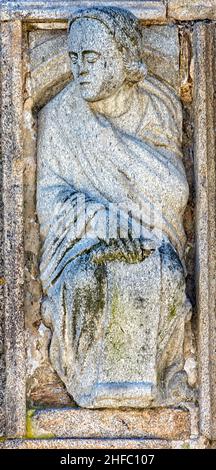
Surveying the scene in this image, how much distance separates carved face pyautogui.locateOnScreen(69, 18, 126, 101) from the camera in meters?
11.9

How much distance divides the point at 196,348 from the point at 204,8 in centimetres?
188

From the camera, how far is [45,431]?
470 inches

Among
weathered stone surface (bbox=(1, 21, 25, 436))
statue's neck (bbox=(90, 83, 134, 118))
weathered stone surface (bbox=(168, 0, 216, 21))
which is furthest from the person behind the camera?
weathered stone surface (bbox=(168, 0, 216, 21))

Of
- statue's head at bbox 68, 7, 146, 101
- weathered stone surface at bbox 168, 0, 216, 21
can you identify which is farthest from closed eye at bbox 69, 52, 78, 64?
weathered stone surface at bbox 168, 0, 216, 21

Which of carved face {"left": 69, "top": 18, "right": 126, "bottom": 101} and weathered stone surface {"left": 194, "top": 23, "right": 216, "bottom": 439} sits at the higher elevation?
carved face {"left": 69, "top": 18, "right": 126, "bottom": 101}

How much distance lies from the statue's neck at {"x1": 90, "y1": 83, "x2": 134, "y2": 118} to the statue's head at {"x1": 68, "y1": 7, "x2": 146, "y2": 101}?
53 mm

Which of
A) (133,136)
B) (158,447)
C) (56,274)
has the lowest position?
(158,447)

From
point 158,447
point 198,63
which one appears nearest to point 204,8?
point 198,63

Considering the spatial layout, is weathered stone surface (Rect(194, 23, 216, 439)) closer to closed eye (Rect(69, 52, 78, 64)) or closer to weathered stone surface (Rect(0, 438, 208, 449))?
weathered stone surface (Rect(0, 438, 208, 449))

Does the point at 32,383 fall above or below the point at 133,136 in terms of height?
below

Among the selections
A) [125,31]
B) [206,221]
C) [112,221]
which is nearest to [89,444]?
[112,221]

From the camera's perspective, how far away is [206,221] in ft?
39.4

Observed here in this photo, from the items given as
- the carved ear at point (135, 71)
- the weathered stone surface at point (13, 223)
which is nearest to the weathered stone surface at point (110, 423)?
the weathered stone surface at point (13, 223)

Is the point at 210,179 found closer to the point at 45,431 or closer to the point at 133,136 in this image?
the point at 133,136
